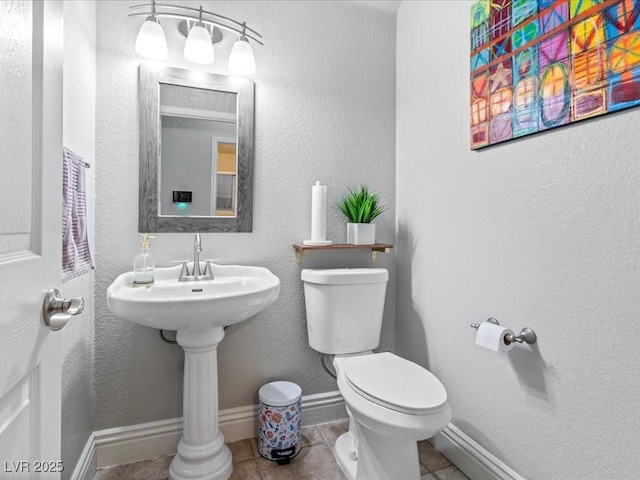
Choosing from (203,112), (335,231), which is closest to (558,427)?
(335,231)

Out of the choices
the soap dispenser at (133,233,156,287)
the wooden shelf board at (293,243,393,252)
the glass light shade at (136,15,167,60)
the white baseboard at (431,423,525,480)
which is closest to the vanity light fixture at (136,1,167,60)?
the glass light shade at (136,15,167,60)

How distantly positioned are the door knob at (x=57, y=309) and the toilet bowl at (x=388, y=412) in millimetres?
925

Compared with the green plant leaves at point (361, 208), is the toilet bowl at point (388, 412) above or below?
below

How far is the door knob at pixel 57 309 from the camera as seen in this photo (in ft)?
1.94

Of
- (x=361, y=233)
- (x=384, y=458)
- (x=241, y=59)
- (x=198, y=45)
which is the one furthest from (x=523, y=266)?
(x=198, y=45)

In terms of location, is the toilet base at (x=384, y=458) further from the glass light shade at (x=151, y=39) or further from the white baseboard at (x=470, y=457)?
the glass light shade at (x=151, y=39)

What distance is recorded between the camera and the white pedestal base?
131 centimetres

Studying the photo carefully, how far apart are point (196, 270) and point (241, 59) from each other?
1.00m

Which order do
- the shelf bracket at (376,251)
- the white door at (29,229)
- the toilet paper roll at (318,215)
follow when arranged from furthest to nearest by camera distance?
the shelf bracket at (376,251)
the toilet paper roll at (318,215)
the white door at (29,229)

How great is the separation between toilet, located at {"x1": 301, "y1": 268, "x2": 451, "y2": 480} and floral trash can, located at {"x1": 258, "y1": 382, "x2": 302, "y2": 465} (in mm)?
220

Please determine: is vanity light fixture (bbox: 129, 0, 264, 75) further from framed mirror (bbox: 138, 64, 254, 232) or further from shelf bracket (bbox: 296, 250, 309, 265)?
shelf bracket (bbox: 296, 250, 309, 265)

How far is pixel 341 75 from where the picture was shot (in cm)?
181

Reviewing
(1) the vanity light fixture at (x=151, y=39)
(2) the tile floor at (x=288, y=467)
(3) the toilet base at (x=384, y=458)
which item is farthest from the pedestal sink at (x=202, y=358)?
(1) the vanity light fixture at (x=151, y=39)

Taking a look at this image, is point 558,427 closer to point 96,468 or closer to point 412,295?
point 412,295
